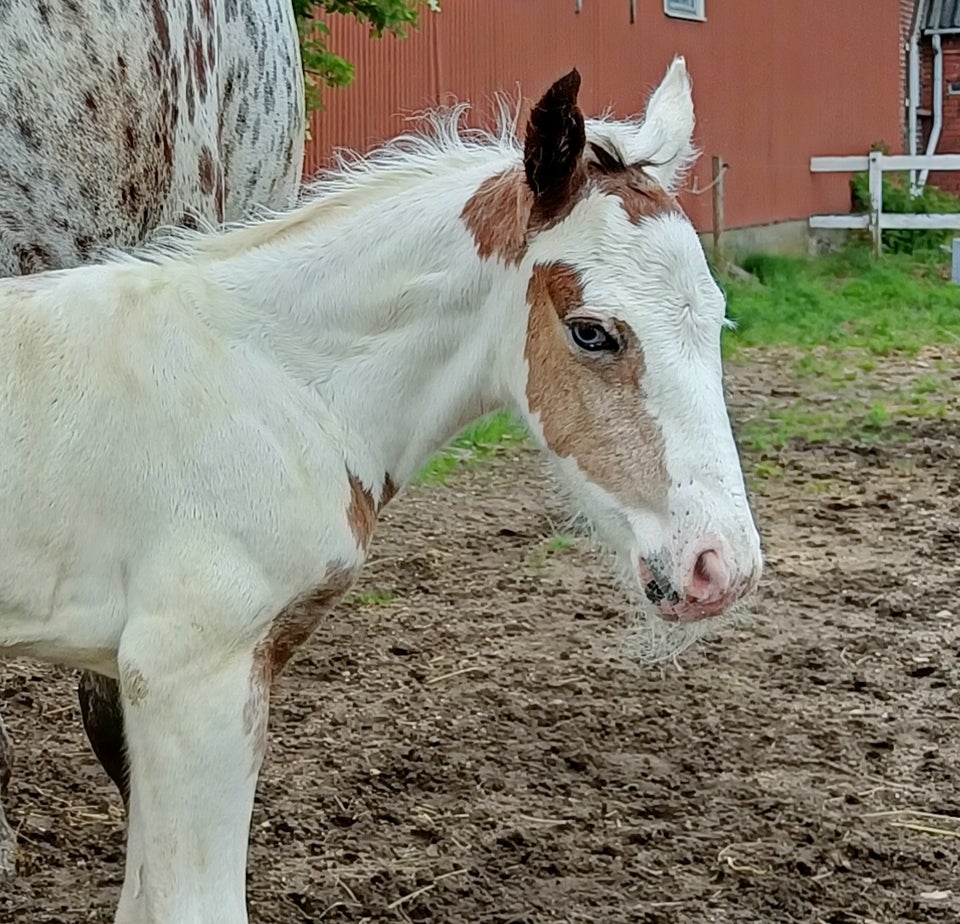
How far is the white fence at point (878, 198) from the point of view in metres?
16.6

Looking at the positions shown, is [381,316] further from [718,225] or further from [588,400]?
[718,225]

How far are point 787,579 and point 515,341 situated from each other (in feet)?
12.0

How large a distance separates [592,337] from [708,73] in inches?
556

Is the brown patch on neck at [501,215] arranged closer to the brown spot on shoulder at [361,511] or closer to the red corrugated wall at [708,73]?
the brown spot on shoulder at [361,511]

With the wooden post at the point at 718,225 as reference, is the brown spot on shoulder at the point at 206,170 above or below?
above

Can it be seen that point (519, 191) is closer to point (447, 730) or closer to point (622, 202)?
point (622, 202)

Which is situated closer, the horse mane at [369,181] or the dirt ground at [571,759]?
the horse mane at [369,181]

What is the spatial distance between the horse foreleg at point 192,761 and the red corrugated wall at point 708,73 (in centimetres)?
814

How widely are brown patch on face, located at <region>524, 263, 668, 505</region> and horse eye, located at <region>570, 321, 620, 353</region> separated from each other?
1 cm

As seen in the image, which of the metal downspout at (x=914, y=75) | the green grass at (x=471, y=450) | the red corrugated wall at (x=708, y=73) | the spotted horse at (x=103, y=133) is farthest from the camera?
the metal downspout at (x=914, y=75)

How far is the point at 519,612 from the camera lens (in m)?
5.37

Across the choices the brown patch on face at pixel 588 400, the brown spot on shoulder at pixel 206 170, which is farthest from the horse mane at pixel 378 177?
the brown spot on shoulder at pixel 206 170

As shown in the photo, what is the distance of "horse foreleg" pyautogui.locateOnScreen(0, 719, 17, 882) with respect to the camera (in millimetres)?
3494

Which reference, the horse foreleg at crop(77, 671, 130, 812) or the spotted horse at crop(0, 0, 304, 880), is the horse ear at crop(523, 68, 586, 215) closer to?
the spotted horse at crop(0, 0, 304, 880)
